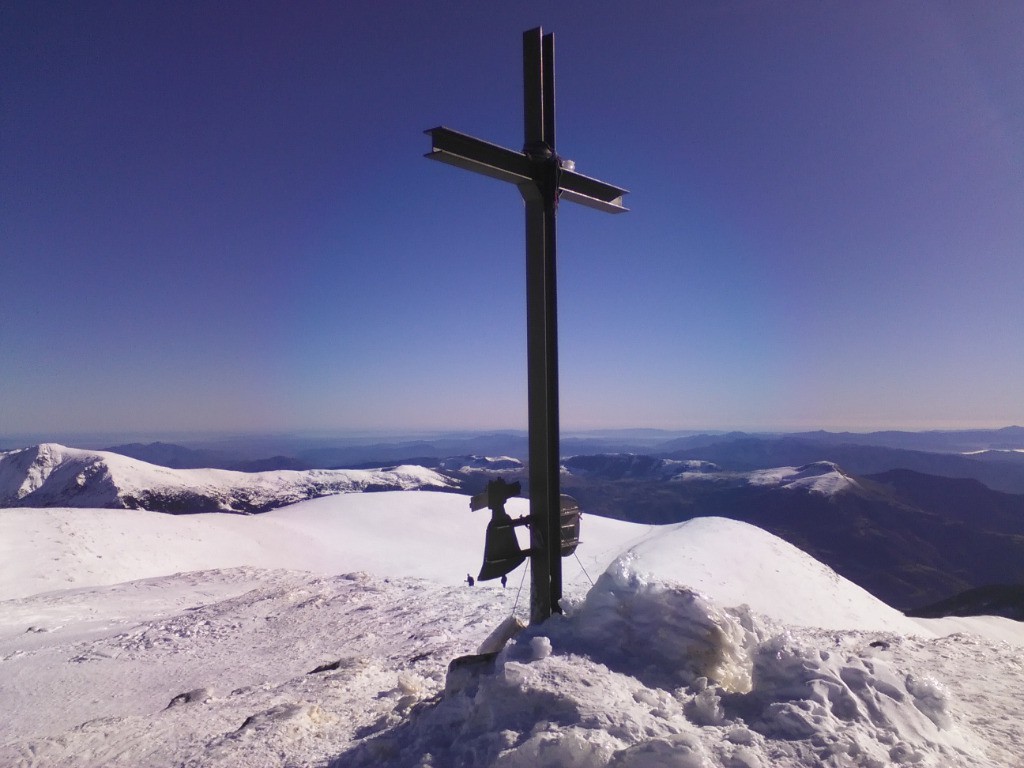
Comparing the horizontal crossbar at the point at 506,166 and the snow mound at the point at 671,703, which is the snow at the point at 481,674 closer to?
the snow mound at the point at 671,703

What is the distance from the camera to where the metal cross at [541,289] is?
14.5 ft

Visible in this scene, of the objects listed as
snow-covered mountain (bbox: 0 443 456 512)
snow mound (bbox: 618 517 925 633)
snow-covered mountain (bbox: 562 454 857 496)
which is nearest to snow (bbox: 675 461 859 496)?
snow-covered mountain (bbox: 562 454 857 496)

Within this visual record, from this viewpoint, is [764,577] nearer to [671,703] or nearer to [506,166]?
[671,703]

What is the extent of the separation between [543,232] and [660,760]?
11.4 feet

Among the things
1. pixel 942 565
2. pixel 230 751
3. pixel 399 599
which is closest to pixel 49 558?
pixel 399 599

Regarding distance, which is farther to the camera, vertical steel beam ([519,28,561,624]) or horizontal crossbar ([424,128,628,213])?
vertical steel beam ([519,28,561,624])

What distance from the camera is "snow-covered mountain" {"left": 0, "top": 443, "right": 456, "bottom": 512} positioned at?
44.4 m

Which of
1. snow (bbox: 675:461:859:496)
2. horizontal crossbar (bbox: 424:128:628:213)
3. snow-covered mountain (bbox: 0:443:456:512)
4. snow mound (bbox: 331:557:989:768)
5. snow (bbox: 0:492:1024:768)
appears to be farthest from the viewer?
snow (bbox: 675:461:859:496)

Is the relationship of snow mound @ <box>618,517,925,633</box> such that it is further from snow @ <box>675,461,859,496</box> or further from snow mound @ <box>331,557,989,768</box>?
snow @ <box>675,461,859,496</box>

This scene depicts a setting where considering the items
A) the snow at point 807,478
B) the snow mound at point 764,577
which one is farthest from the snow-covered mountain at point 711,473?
the snow mound at point 764,577

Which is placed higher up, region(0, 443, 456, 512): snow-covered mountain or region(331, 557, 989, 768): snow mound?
region(331, 557, 989, 768): snow mound

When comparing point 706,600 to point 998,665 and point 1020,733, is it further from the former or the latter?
point 998,665

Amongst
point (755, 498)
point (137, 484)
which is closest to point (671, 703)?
point (137, 484)

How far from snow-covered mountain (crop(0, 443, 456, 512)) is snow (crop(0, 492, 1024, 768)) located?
3393cm
